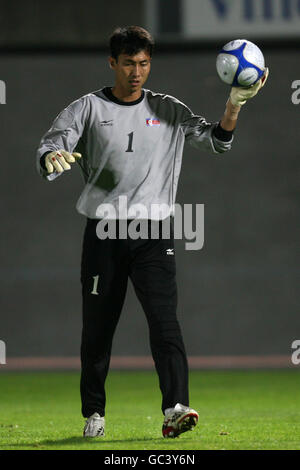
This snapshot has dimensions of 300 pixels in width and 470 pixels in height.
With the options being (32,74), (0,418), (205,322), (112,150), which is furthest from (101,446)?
(32,74)

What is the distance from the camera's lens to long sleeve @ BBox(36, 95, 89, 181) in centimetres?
607

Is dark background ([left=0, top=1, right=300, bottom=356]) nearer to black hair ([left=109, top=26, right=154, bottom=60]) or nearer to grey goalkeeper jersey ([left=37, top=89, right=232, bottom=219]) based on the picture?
grey goalkeeper jersey ([left=37, top=89, right=232, bottom=219])

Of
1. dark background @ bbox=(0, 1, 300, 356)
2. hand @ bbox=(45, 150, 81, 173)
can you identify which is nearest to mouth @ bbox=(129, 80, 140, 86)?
hand @ bbox=(45, 150, 81, 173)

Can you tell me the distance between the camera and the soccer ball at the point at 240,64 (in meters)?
6.01

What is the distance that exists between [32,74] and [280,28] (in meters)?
3.20

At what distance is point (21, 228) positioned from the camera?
13461 mm

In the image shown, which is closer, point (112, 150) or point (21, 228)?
point (112, 150)

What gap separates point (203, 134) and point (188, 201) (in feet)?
23.0

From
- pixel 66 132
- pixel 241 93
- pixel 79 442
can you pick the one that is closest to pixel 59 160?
pixel 66 132

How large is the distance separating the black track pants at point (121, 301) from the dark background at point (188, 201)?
6931 millimetres

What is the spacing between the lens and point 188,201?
43.6 ft

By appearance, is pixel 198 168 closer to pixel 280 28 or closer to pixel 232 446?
pixel 280 28

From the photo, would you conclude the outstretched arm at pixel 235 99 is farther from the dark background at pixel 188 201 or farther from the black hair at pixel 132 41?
the dark background at pixel 188 201
